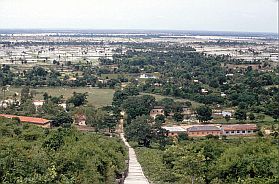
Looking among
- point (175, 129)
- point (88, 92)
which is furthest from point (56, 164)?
point (88, 92)

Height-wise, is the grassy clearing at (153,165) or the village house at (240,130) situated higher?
the grassy clearing at (153,165)

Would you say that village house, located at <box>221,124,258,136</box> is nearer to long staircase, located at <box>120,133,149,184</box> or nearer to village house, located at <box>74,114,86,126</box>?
village house, located at <box>74,114,86,126</box>

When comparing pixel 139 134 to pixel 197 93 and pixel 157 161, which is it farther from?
pixel 197 93

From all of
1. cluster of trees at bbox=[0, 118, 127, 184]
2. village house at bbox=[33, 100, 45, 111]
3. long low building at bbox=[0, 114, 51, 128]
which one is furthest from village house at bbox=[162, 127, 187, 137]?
cluster of trees at bbox=[0, 118, 127, 184]

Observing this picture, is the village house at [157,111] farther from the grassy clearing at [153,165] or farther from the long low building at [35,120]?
the grassy clearing at [153,165]

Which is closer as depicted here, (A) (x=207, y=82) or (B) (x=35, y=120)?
(B) (x=35, y=120)

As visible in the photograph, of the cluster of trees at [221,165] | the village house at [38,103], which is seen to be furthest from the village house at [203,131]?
the cluster of trees at [221,165]

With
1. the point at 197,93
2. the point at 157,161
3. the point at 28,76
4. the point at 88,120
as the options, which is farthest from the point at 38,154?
the point at 28,76

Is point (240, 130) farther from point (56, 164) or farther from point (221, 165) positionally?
point (56, 164)

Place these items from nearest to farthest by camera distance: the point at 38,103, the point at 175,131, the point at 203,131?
the point at 175,131 < the point at 203,131 < the point at 38,103
